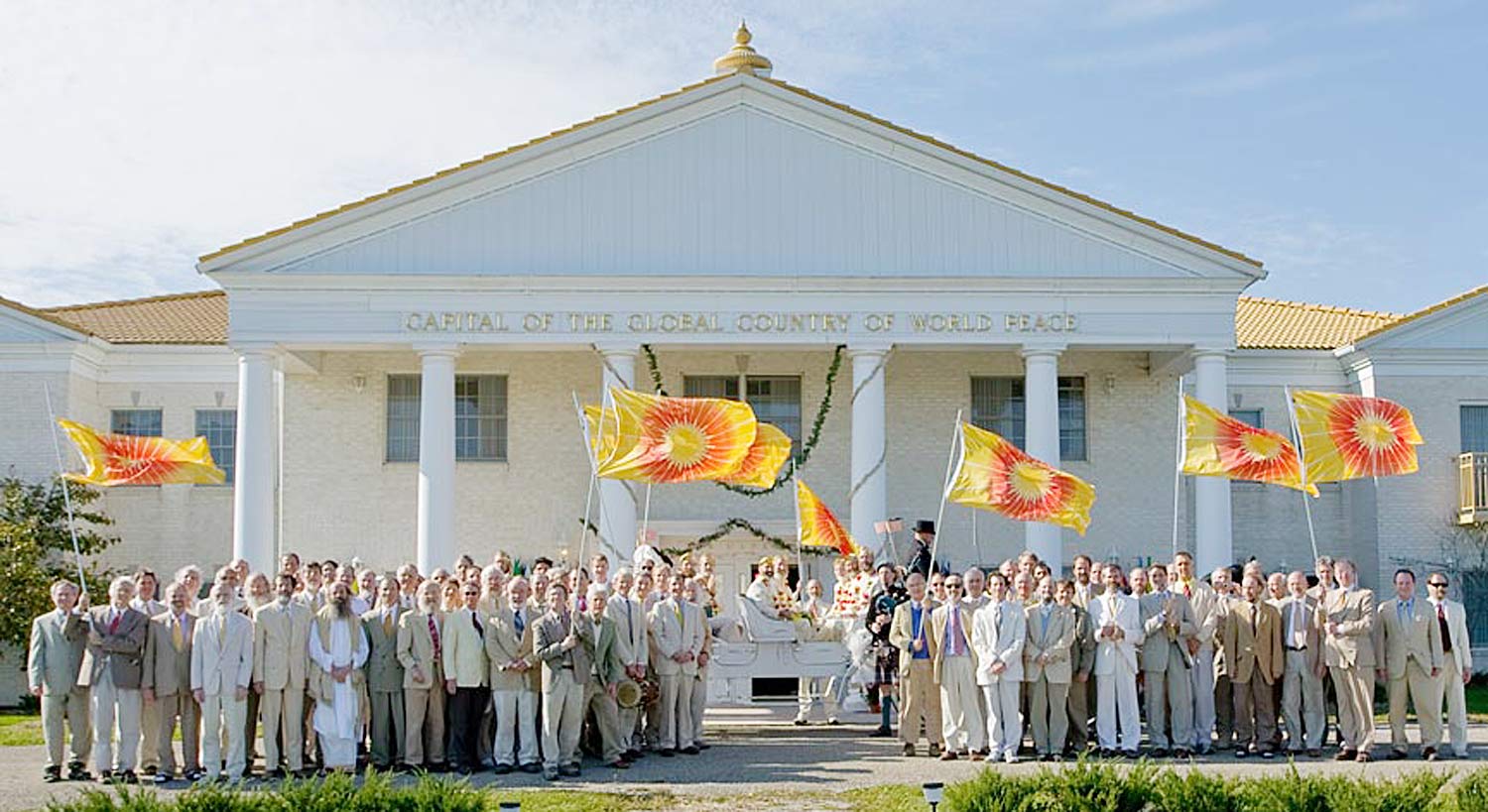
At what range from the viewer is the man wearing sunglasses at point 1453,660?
18531mm

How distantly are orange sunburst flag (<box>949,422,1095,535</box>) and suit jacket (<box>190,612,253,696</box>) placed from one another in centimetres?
794

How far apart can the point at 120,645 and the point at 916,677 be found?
320 inches

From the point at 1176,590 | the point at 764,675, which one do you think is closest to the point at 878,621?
the point at 764,675

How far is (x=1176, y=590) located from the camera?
62.2 ft

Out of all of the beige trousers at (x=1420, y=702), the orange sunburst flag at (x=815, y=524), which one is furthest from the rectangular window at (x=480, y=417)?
the beige trousers at (x=1420, y=702)

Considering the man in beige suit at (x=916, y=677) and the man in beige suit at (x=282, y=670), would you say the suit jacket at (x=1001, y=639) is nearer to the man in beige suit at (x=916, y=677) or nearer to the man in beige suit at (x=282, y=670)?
the man in beige suit at (x=916, y=677)

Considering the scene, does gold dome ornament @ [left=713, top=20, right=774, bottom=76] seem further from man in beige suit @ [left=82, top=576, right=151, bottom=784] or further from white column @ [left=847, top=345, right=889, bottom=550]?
man in beige suit @ [left=82, top=576, right=151, bottom=784]

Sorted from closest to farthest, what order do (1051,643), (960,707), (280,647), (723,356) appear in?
(280,647) < (1051,643) < (960,707) < (723,356)

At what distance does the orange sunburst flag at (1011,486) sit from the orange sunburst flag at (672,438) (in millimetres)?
3510

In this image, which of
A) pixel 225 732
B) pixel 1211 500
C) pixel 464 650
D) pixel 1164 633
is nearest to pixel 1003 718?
pixel 1164 633

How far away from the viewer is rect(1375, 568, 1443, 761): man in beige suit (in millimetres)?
18469

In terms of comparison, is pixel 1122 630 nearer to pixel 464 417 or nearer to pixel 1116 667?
pixel 1116 667

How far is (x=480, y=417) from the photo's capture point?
32562mm

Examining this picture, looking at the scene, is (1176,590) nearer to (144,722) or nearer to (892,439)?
(144,722)
